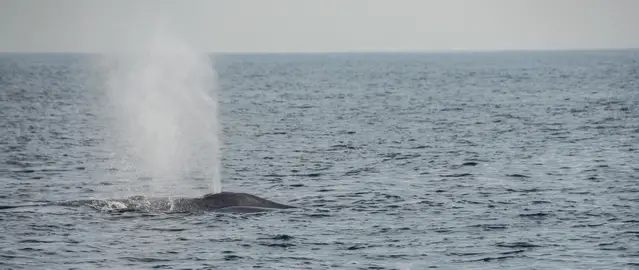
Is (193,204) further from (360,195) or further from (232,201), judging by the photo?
(360,195)

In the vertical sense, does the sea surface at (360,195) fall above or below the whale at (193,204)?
below

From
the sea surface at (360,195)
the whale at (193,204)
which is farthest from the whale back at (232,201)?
the sea surface at (360,195)

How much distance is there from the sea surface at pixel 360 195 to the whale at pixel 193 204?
81 cm

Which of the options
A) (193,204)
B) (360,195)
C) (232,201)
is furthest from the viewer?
(360,195)

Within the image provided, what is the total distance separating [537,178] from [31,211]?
71.7 feet

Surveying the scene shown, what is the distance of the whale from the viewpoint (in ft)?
126

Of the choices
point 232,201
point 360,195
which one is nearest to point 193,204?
point 232,201

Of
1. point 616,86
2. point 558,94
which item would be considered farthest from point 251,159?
point 616,86

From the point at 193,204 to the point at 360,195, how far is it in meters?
7.19

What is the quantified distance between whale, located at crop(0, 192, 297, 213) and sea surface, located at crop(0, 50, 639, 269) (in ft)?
2.65

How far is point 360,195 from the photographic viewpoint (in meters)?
42.8

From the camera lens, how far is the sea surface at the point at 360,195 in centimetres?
3127

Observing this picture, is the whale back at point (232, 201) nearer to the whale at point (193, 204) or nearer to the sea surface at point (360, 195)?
the whale at point (193, 204)

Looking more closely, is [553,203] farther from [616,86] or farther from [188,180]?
[616,86]
